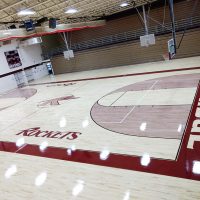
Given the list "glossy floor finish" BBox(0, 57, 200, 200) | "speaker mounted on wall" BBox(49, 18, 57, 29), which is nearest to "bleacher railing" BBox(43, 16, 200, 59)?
"speaker mounted on wall" BBox(49, 18, 57, 29)

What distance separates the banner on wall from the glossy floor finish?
11.1 meters

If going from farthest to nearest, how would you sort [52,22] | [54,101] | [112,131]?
[52,22]
[54,101]
[112,131]

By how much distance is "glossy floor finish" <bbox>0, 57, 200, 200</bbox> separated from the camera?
429cm

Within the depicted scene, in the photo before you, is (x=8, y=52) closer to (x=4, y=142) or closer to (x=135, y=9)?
(x=135, y=9)

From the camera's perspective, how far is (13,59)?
21.1 meters

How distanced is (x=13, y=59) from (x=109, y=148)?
58.8 ft

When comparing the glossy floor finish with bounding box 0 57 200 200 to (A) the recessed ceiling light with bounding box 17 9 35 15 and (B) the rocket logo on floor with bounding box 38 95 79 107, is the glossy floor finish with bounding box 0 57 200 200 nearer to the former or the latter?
(B) the rocket logo on floor with bounding box 38 95 79 107

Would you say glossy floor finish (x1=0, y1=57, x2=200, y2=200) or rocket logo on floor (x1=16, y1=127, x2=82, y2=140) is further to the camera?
rocket logo on floor (x1=16, y1=127, x2=82, y2=140)

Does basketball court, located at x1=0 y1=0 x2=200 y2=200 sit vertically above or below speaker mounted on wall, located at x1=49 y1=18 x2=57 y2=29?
below

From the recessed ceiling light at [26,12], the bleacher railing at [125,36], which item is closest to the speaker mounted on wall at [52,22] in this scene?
the recessed ceiling light at [26,12]

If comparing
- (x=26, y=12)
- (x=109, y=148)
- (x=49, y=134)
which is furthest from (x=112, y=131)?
(x=26, y=12)

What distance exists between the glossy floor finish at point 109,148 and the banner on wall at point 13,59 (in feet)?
36.5

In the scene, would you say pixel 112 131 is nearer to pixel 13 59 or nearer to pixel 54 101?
pixel 54 101

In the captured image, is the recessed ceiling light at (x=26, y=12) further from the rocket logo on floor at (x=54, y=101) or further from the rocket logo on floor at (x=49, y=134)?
the rocket logo on floor at (x=49, y=134)
